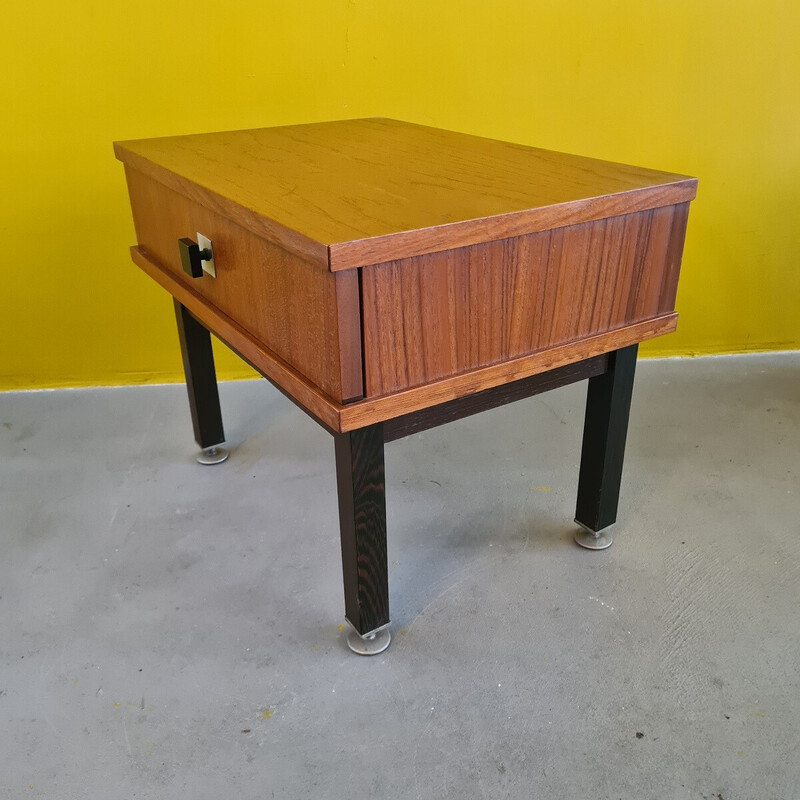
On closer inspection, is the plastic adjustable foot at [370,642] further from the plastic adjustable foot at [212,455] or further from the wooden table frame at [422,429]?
the plastic adjustable foot at [212,455]

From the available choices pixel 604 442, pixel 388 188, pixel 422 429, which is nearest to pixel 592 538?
pixel 604 442

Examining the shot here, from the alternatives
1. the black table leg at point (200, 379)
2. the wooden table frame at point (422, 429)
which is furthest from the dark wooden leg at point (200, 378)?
the wooden table frame at point (422, 429)

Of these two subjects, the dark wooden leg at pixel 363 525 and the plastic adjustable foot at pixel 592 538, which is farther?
the plastic adjustable foot at pixel 592 538

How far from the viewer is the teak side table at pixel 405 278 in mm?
926

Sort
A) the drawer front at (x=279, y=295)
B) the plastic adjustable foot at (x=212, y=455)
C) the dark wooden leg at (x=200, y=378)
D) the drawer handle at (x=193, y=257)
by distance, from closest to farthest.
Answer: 1. the drawer front at (x=279, y=295)
2. the drawer handle at (x=193, y=257)
3. the dark wooden leg at (x=200, y=378)
4. the plastic adjustable foot at (x=212, y=455)

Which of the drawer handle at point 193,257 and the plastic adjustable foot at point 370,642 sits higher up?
the drawer handle at point 193,257

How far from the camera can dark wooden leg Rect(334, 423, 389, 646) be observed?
1.06 m

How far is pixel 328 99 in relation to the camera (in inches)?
75.6

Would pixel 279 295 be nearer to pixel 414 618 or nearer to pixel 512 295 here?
pixel 512 295

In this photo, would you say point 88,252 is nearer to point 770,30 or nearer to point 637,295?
point 637,295

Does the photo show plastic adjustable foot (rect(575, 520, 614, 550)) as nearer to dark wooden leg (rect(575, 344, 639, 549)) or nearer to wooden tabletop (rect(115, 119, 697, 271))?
dark wooden leg (rect(575, 344, 639, 549))

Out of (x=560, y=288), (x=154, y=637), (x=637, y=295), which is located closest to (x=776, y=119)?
(x=637, y=295)

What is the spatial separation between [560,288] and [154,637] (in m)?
0.81

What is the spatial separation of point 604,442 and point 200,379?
0.83 meters
